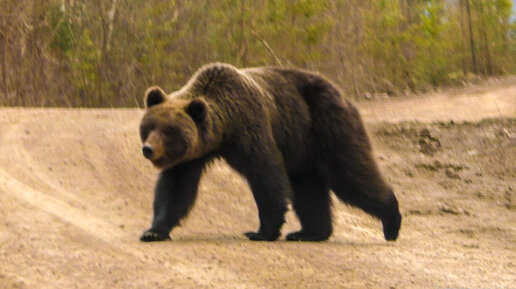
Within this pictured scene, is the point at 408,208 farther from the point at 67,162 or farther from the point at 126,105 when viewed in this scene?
the point at 126,105

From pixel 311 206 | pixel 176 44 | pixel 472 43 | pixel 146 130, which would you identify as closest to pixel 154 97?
pixel 146 130

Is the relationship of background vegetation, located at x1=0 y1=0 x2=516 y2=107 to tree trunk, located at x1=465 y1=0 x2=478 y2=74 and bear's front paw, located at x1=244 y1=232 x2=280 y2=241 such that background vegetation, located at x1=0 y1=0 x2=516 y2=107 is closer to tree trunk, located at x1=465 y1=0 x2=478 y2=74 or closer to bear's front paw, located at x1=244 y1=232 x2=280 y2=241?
tree trunk, located at x1=465 y1=0 x2=478 y2=74

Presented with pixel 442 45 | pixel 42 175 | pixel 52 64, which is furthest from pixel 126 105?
pixel 42 175

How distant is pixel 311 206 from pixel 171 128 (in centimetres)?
200

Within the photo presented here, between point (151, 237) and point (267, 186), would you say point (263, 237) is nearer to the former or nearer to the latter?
point (267, 186)

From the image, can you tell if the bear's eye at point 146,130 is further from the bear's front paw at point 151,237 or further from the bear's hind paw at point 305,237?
the bear's hind paw at point 305,237

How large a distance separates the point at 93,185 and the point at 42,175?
55 cm

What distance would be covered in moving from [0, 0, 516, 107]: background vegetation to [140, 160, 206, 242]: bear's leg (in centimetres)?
1067

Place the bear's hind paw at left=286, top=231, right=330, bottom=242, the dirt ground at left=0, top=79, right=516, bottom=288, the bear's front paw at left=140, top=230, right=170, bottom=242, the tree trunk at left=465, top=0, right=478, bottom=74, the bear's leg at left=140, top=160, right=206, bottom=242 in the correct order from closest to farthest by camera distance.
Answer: the dirt ground at left=0, top=79, right=516, bottom=288 < the bear's front paw at left=140, top=230, right=170, bottom=242 < the bear's leg at left=140, top=160, right=206, bottom=242 < the bear's hind paw at left=286, top=231, right=330, bottom=242 < the tree trunk at left=465, top=0, right=478, bottom=74

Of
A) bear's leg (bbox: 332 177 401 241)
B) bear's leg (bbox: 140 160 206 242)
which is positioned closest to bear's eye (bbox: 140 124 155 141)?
bear's leg (bbox: 140 160 206 242)

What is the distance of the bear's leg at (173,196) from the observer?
6.85 metres

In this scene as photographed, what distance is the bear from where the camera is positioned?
22.0ft

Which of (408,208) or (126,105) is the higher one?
(408,208)

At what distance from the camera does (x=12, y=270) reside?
5.16 m
